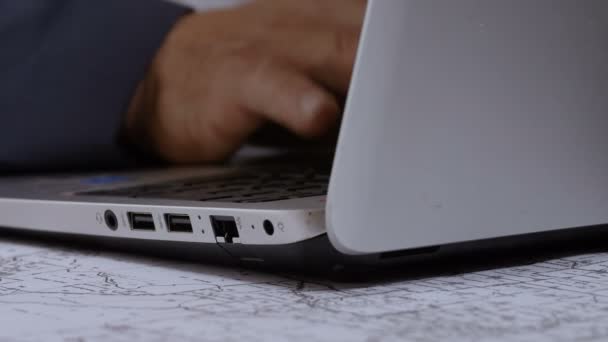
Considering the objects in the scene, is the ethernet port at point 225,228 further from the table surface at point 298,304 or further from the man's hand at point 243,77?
the man's hand at point 243,77

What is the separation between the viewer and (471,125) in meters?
0.40

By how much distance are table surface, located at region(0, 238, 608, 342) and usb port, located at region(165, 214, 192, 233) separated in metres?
0.03

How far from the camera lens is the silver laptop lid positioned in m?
0.37

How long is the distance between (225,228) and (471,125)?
0.47 feet

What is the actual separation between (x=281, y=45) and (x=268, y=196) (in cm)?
49

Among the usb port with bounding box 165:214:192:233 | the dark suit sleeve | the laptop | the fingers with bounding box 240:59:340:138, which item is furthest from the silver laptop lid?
the dark suit sleeve

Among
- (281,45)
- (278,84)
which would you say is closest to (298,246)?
(278,84)

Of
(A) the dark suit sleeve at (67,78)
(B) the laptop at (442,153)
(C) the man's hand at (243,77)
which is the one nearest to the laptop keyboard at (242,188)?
(B) the laptop at (442,153)

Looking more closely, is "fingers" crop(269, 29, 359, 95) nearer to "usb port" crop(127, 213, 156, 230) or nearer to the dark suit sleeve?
the dark suit sleeve

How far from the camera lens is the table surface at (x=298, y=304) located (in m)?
0.33

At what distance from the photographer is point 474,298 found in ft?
1.26

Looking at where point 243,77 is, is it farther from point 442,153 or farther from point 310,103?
point 442,153

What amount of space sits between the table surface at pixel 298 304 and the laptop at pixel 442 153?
0.02 metres

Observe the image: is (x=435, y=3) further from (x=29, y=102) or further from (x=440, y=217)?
(x=29, y=102)
